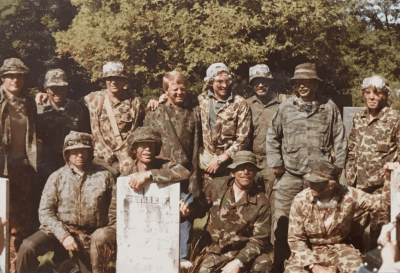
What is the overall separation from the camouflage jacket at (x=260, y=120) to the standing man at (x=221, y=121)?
0.62ft

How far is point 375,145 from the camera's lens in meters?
6.58

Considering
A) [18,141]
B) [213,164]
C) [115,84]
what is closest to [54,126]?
[18,141]

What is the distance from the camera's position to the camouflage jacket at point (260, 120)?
7.09 metres

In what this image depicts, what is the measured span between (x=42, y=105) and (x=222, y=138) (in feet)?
7.46

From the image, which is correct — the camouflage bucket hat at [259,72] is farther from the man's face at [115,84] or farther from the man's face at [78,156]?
the man's face at [78,156]

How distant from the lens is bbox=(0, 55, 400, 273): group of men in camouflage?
5938 millimetres

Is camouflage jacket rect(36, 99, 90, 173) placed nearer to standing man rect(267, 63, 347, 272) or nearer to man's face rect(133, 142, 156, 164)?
man's face rect(133, 142, 156, 164)

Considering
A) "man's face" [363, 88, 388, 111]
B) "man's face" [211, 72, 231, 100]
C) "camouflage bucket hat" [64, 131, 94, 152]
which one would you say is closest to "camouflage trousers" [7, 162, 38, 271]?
"camouflage bucket hat" [64, 131, 94, 152]

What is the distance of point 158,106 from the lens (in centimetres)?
685

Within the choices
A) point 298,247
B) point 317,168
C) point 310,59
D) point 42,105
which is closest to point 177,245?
point 298,247

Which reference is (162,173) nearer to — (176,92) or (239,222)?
(239,222)

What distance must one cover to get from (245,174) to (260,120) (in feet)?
4.05

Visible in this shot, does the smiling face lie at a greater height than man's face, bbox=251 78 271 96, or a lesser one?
lesser

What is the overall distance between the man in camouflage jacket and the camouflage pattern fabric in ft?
1.02
